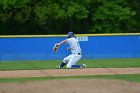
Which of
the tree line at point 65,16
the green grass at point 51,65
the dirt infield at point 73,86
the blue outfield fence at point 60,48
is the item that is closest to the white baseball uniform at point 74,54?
the green grass at point 51,65

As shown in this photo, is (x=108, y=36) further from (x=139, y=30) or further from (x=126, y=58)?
(x=139, y=30)

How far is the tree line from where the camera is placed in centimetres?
3484

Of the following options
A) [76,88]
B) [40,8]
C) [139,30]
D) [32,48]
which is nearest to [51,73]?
[76,88]

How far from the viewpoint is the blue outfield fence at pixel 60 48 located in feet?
88.4

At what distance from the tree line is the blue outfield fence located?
7645 millimetres

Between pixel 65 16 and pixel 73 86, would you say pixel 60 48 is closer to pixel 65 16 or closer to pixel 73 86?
pixel 65 16

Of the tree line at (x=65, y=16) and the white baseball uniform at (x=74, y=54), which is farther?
the tree line at (x=65, y=16)

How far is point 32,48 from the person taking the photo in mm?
27109

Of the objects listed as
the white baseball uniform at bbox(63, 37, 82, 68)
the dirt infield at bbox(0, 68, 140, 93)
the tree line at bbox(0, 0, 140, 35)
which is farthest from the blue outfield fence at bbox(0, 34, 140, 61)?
the dirt infield at bbox(0, 68, 140, 93)

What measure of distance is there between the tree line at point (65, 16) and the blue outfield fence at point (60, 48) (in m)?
7.65

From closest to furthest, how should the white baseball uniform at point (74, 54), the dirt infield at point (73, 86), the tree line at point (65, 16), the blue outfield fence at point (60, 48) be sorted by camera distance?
the dirt infield at point (73, 86)
the white baseball uniform at point (74, 54)
the blue outfield fence at point (60, 48)
the tree line at point (65, 16)

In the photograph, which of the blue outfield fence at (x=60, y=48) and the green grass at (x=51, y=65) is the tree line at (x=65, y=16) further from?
the green grass at (x=51, y=65)

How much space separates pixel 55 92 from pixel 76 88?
808 millimetres

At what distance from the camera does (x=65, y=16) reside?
35031 millimetres
